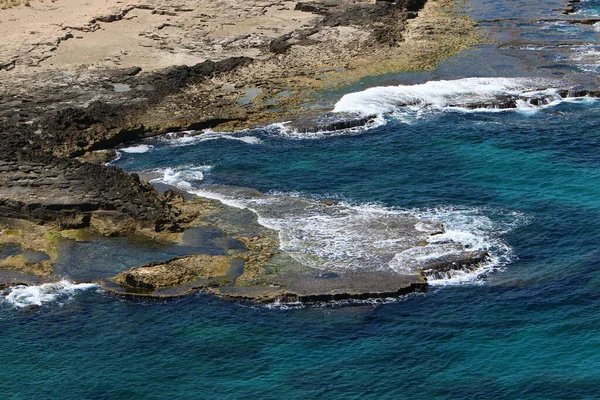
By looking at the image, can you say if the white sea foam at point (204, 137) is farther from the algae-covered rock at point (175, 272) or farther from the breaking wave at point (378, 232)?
the algae-covered rock at point (175, 272)

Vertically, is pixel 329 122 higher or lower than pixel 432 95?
lower

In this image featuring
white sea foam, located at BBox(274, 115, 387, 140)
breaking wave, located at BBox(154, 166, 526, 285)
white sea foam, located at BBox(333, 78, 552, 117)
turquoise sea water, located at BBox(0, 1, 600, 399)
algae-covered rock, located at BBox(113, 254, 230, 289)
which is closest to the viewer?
turquoise sea water, located at BBox(0, 1, 600, 399)

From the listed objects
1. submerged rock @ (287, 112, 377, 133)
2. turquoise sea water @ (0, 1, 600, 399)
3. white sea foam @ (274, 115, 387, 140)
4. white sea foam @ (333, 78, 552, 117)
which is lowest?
turquoise sea water @ (0, 1, 600, 399)

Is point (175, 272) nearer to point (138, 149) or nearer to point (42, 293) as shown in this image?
point (42, 293)

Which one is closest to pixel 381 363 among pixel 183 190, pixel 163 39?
pixel 183 190

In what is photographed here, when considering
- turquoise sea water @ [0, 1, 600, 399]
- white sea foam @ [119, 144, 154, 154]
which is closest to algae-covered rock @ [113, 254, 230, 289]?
turquoise sea water @ [0, 1, 600, 399]

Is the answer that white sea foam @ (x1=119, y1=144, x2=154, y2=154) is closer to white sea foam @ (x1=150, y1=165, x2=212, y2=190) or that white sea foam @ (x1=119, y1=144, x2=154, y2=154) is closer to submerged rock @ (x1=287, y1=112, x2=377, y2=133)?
white sea foam @ (x1=150, y1=165, x2=212, y2=190)

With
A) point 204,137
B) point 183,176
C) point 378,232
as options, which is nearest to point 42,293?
point 183,176
